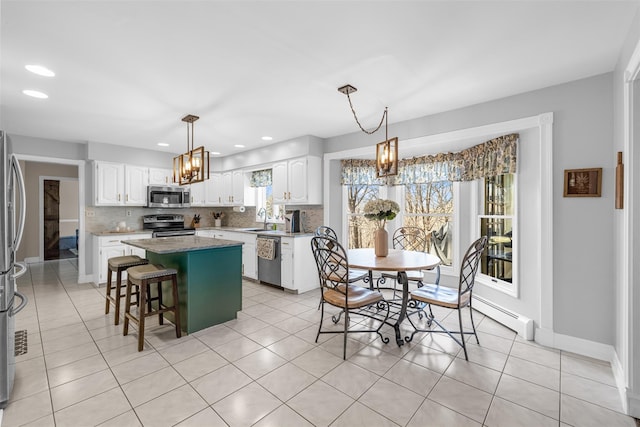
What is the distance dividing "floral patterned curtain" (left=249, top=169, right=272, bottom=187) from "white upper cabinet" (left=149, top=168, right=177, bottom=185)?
1.60m

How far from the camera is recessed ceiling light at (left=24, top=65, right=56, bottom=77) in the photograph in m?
2.38

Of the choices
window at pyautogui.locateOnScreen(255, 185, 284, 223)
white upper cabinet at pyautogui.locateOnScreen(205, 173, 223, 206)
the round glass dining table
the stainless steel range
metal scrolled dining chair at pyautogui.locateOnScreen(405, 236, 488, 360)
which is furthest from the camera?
white upper cabinet at pyautogui.locateOnScreen(205, 173, 223, 206)

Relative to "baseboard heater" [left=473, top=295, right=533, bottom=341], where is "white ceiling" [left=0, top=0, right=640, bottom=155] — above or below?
above

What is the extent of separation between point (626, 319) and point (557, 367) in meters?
0.71

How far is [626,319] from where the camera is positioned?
1.92 metres

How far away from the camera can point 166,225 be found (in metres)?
5.89

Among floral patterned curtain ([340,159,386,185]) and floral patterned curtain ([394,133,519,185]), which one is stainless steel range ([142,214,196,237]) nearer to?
floral patterned curtain ([340,159,386,185])

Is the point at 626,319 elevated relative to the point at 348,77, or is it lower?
lower

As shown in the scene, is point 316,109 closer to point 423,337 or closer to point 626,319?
point 423,337

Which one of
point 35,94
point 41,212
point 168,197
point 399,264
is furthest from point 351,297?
point 41,212

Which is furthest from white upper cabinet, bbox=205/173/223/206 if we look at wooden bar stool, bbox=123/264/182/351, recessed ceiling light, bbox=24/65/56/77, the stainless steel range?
recessed ceiling light, bbox=24/65/56/77

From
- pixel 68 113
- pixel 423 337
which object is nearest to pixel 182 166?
pixel 68 113

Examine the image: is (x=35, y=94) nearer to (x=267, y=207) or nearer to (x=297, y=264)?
(x=297, y=264)

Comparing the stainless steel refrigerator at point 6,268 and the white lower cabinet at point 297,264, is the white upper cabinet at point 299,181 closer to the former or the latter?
the white lower cabinet at point 297,264
